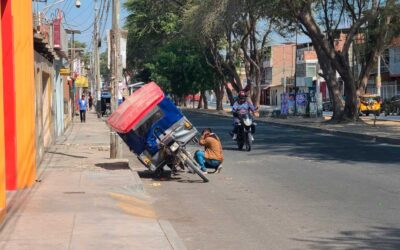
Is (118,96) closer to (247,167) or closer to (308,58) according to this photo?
(247,167)

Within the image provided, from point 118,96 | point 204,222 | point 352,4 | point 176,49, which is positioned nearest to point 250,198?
point 204,222

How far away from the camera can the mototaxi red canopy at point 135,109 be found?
1246 cm

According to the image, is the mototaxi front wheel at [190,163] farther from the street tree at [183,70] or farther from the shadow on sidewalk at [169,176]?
the street tree at [183,70]

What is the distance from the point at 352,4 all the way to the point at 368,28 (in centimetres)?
166

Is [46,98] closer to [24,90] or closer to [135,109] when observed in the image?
[135,109]

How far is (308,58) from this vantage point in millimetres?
93188

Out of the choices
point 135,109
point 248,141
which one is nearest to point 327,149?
point 248,141

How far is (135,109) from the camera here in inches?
493

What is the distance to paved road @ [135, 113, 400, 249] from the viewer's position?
7793 millimetres

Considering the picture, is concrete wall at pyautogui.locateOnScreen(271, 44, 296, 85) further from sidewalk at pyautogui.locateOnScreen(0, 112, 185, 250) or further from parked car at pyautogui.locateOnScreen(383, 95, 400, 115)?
sidewalk at pyautogui.locateOnScreen(0, 112, 185, 250)

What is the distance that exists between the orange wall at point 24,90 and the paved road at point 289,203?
230 cm

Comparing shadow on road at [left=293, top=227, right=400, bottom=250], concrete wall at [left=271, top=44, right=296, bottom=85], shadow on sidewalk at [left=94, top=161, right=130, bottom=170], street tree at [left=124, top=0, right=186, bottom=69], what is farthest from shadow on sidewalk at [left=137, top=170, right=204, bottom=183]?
concrete wall at [left=271, top=44, right=296, bottom=85]

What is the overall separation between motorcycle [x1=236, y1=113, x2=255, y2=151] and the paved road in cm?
151

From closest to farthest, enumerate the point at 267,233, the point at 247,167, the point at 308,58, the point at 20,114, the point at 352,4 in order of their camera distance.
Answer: the point at 267,233 < the point at 20,114 < the point at 247,167 < the point at 352,4 < the point at 308,58
